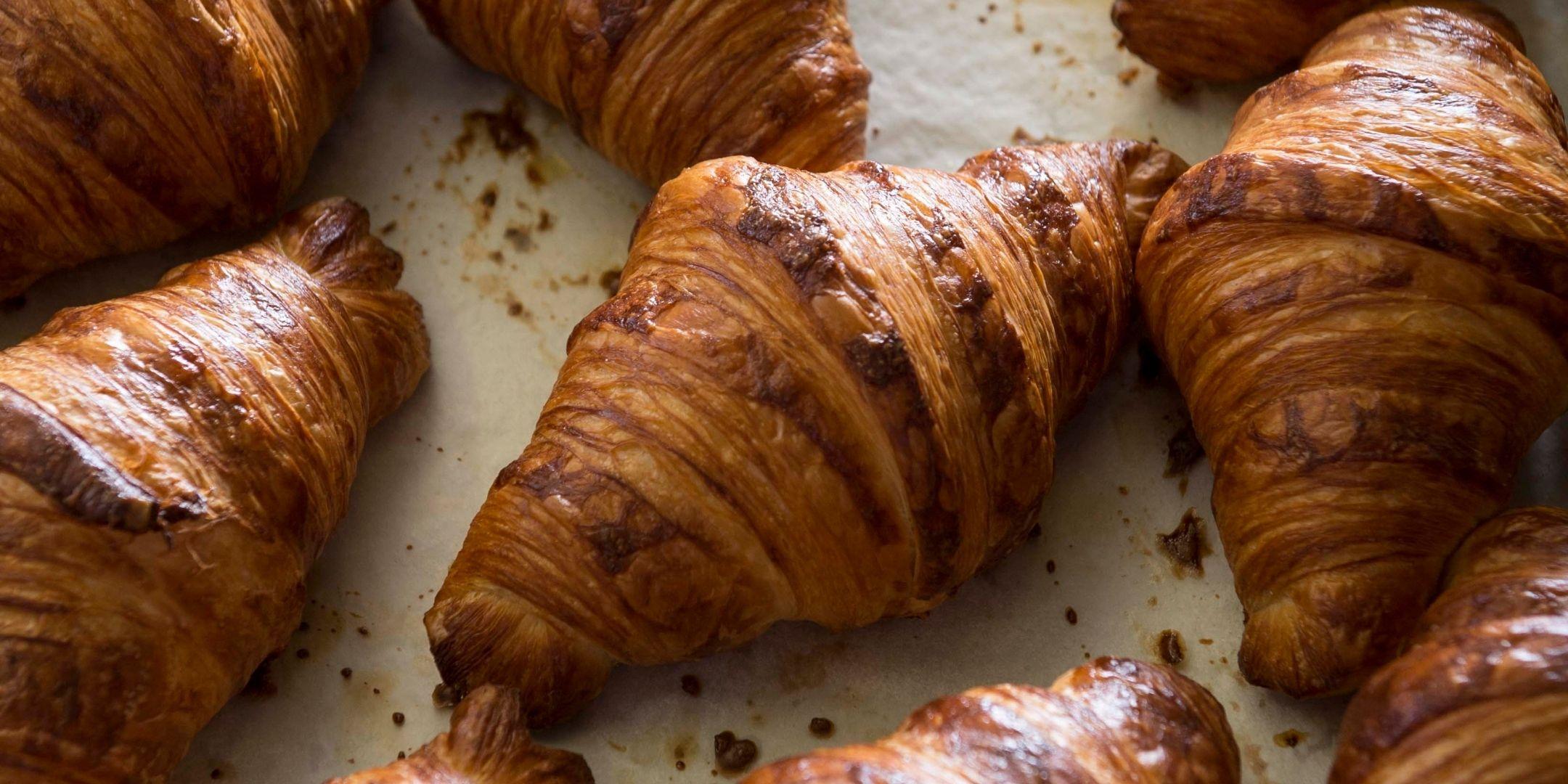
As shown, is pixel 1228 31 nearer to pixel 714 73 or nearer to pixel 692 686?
pixel 714 73

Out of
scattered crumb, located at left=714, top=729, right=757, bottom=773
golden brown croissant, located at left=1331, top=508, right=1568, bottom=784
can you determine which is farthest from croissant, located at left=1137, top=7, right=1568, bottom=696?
scattered crumb, located at left=714, top=729, right=757, bottom=773

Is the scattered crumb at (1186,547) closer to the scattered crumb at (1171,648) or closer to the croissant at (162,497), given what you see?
the scattered crumb at (1171,648)

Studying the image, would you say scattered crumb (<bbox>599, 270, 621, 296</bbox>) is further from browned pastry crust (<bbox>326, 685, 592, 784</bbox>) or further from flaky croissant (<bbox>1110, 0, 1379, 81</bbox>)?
flaky croissant (<bbox>1110, 0, 1379, 81</bbox>)

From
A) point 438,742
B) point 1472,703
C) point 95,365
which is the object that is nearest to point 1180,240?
point 1472,703

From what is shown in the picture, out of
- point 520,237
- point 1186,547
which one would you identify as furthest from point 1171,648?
point 520,237

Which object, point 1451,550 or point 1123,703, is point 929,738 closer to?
point 1123,703

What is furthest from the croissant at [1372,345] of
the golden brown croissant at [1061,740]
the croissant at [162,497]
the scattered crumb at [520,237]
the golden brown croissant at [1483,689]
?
the croissant at [162,497]
